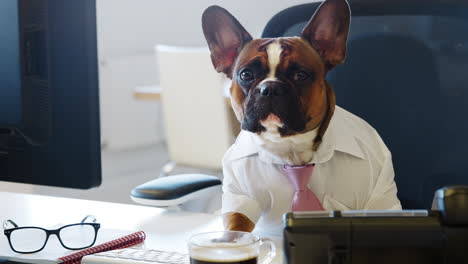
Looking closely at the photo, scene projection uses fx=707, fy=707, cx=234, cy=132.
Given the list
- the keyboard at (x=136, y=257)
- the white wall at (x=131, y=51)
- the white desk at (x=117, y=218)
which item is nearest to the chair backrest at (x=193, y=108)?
the white wall at (x=131, y=51)

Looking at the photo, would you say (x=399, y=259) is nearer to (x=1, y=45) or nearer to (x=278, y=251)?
(x=278, y=251)

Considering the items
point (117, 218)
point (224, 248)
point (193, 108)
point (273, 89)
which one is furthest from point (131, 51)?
point (224, 248)

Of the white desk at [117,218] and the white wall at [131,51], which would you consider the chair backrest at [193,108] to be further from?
the white desk at [117,218]

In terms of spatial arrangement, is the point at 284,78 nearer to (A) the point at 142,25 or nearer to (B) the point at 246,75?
(B) the point at 246,75

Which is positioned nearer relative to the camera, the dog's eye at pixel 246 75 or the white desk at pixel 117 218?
the dog's eye at pixel 246 75

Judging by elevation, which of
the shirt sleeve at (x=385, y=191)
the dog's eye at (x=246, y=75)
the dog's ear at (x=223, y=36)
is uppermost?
the dog's ear at (x=223, y=36)

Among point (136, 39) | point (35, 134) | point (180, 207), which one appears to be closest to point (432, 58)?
point (180, 207)

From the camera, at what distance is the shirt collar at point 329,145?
2.85 ft

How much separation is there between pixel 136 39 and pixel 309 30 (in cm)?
315

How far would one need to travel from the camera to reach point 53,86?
781 millimetres

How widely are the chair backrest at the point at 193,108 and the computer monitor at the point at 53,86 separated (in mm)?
1783

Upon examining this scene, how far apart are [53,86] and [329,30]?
34 cm

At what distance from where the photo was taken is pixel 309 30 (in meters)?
0.87

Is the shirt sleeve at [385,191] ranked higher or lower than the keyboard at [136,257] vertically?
higher
